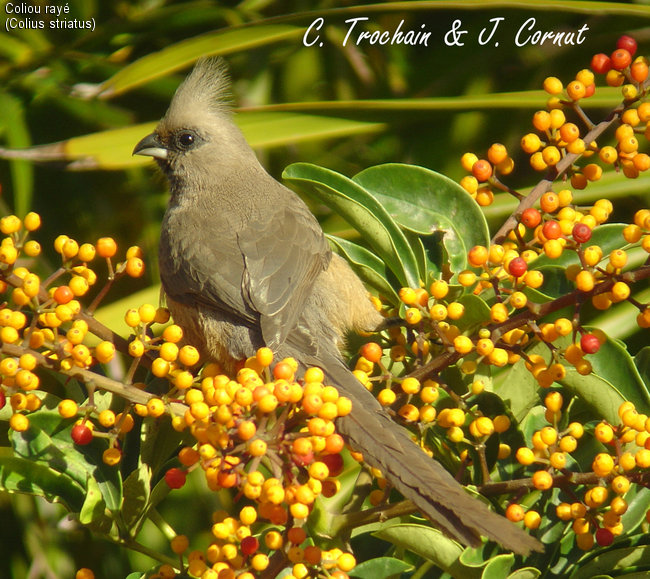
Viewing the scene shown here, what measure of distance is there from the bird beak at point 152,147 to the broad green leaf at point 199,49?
238 mm

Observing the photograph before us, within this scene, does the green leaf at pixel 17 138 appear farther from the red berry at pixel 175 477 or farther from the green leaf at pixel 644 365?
the green leaf at pixel 644 365

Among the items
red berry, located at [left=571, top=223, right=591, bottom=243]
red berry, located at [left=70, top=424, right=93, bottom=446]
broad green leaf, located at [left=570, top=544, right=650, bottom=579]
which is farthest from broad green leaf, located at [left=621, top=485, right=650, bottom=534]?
red berry, located at [left=70, top=424, right=93, bottom=446]

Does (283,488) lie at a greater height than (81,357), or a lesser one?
lesser

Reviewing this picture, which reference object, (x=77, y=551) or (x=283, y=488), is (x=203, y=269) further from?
(x=77, y=551)

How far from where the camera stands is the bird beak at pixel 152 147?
3281 millimetres

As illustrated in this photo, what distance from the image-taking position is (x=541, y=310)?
169 centimetres

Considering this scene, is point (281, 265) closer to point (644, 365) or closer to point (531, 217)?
point (531, 217)

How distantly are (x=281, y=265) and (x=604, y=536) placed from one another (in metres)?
1.31

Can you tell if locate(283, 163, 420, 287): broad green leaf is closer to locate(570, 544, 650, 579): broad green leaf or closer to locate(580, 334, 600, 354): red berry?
locate(580, 334, 600, 354): red berry

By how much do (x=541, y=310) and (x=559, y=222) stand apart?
0.25m

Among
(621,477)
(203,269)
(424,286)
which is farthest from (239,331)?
(621,477)

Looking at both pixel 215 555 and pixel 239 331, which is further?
pixel 239 331

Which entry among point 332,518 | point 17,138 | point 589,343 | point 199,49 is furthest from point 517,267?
point 17,138

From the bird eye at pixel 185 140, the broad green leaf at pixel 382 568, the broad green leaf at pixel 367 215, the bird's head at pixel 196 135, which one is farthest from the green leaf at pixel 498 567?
the bird eye at pixel 185 140
